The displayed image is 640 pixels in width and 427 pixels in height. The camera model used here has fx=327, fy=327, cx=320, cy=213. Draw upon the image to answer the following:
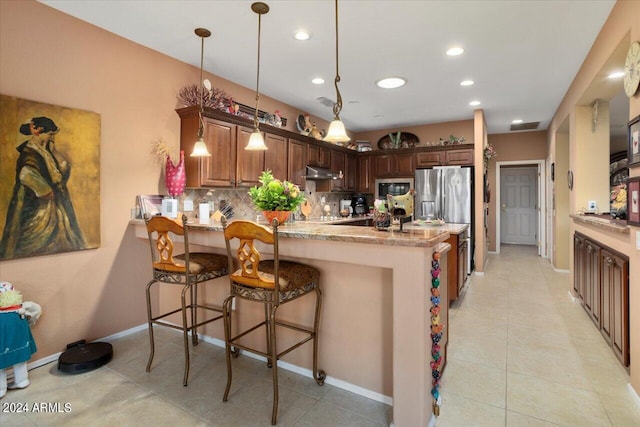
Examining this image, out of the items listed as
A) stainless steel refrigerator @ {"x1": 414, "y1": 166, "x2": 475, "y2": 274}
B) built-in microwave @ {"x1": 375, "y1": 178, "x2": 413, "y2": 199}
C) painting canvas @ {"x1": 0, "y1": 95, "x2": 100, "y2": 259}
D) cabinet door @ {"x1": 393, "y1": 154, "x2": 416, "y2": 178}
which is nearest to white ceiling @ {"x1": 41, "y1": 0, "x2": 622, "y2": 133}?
painting canvas @ {"x1": 0, "y1": 95, "x2": 100, "y2": 259}

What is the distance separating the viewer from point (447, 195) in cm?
566

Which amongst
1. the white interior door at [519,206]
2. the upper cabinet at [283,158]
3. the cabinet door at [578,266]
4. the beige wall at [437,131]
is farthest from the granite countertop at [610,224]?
the white interior door at [519,206]

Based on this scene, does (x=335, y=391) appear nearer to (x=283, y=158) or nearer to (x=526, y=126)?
(x=283, y=158)

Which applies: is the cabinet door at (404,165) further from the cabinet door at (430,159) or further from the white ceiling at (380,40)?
the white ceiling at (380,40)

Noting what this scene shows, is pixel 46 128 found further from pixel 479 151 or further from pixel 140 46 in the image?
pixel 479 151

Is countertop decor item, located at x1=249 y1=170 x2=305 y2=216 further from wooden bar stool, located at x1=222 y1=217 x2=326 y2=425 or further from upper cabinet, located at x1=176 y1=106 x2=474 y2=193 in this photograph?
upper cabinet, located at x1=176 y1=106 x2=474 y2=193

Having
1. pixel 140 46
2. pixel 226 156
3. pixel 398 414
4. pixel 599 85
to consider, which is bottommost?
pixel 398 414

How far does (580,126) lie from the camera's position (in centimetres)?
389

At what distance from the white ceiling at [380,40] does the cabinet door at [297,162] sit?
71cm

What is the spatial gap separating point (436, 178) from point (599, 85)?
2683 mm

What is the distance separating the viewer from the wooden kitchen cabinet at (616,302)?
234 centimetres

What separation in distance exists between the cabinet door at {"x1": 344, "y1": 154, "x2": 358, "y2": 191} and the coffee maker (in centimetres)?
38

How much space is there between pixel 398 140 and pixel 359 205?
60.1 inches

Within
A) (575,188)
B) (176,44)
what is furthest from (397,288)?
(575,188)
